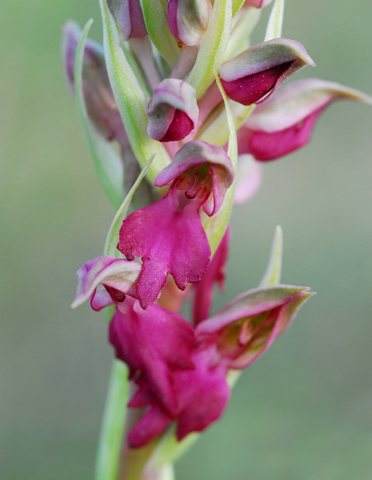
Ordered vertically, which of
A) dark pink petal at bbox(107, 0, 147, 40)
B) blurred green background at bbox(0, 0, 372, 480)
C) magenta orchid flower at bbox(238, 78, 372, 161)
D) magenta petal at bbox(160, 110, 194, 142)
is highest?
dark pink petal at bbox(107, 0, 147, 40)

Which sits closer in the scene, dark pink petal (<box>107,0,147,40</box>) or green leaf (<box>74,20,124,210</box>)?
dark pink petal (<box>107,0,147,40</box>)

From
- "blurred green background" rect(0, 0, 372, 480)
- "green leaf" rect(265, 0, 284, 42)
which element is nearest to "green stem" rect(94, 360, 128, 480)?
"green leaf" rect(265, 0, 284, 42)

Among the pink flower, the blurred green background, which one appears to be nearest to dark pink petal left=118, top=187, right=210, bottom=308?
the pink flower

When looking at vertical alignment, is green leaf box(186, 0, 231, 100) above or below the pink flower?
above

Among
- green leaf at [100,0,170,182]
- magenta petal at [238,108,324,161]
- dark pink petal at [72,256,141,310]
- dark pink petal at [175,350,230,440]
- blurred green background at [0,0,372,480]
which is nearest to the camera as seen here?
dark pink petal at [72,256,141,310]

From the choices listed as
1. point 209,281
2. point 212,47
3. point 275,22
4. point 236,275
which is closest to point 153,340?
point 209,281

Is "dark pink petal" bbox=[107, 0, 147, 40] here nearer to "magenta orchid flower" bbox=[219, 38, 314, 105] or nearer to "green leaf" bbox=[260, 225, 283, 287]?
"magenta orchid flower" bbox=[219, 38, 314, 105]

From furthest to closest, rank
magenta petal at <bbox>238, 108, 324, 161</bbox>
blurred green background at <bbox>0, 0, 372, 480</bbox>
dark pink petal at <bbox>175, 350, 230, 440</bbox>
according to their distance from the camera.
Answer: blurred green background at <bbox>0, 0, 372, 480</bbox> → magenta petal at <bbox>238, 108, 324, 161</bbox> → dark pink petal at <bbox>175, 350, 230, 440</bbox>

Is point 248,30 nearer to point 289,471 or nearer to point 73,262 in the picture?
point 289,471
